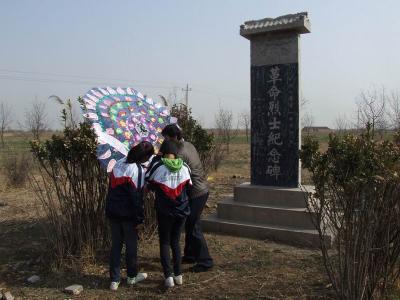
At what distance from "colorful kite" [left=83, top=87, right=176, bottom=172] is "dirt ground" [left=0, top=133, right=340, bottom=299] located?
115 cm

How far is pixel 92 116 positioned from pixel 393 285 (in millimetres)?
3152

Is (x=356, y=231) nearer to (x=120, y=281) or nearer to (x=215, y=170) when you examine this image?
(x=120, y=281)

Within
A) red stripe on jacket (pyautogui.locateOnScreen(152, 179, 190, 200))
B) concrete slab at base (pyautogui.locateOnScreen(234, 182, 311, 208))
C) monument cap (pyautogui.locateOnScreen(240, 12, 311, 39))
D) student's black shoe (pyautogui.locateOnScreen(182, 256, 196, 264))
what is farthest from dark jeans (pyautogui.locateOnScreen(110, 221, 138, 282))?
monument cap (pyautogui.locateOnScreen(240, 12, 311, 39))

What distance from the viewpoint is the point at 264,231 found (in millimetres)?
5609

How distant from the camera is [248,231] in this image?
572 centimetres

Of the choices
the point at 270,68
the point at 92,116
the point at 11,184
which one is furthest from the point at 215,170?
the point at 92,116

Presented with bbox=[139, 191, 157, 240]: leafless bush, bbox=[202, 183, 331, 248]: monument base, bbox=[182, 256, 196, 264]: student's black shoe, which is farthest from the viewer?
bbox=[202, 183, 331, 248]: monument base

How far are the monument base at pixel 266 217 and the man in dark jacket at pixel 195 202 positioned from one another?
1426 mm

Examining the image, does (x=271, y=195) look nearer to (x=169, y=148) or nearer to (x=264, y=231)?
(x=264, y=231)

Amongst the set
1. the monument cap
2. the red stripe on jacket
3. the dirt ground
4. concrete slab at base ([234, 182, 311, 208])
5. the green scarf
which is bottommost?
the dirt ground

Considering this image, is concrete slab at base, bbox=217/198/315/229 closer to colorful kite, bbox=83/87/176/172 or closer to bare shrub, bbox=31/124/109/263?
colorful kite, bbox=83/87/176/172

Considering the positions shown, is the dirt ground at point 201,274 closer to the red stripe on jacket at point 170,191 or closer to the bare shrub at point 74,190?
the bare shrub at point 74,190

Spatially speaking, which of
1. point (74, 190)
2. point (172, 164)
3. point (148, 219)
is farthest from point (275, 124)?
point (74, 190)

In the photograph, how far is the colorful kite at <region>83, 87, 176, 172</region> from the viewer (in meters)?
4.21
